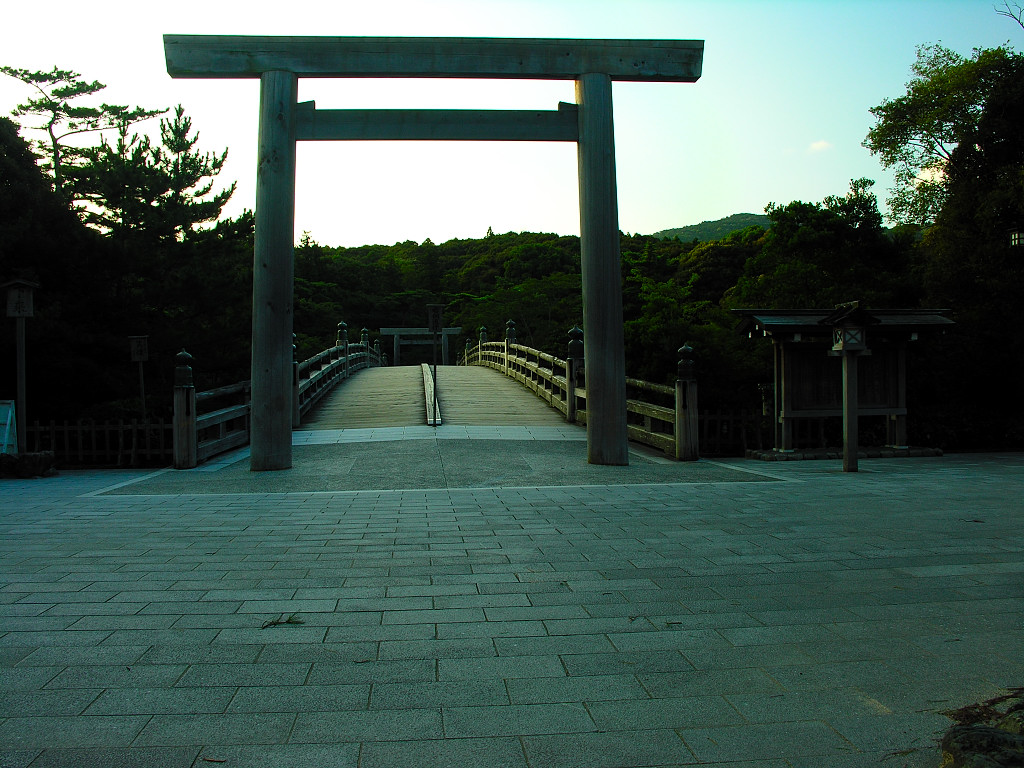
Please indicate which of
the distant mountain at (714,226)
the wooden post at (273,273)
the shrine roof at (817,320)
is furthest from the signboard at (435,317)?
the distant mountain at (714,226)

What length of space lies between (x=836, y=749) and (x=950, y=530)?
11.4ft

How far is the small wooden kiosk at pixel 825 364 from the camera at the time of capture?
377 inches

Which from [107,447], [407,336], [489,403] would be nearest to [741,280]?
[489,403]

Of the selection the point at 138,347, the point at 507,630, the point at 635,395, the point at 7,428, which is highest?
the point at 138,347

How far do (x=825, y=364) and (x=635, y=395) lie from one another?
323 centimetres

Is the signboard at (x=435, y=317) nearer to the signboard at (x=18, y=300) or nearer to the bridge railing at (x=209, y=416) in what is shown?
the bridge railing at (x=209, y=416)

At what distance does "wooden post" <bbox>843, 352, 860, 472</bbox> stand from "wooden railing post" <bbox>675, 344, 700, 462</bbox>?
1733mm

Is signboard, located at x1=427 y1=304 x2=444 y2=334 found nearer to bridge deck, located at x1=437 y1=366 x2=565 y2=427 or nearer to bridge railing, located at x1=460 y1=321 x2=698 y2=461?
bridge deck, located at x1=437 y1=366 x2=565 y2=427

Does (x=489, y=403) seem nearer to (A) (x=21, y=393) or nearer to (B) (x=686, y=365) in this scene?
(B) (x=686, y=365)

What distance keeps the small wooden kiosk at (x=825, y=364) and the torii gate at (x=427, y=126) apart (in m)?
2.19

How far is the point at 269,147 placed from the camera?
870 centimetres

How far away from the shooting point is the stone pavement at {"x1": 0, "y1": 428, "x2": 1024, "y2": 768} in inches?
89.2

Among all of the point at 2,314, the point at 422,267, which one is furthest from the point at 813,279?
the point at 422,267

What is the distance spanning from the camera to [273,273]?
8.62 meters
